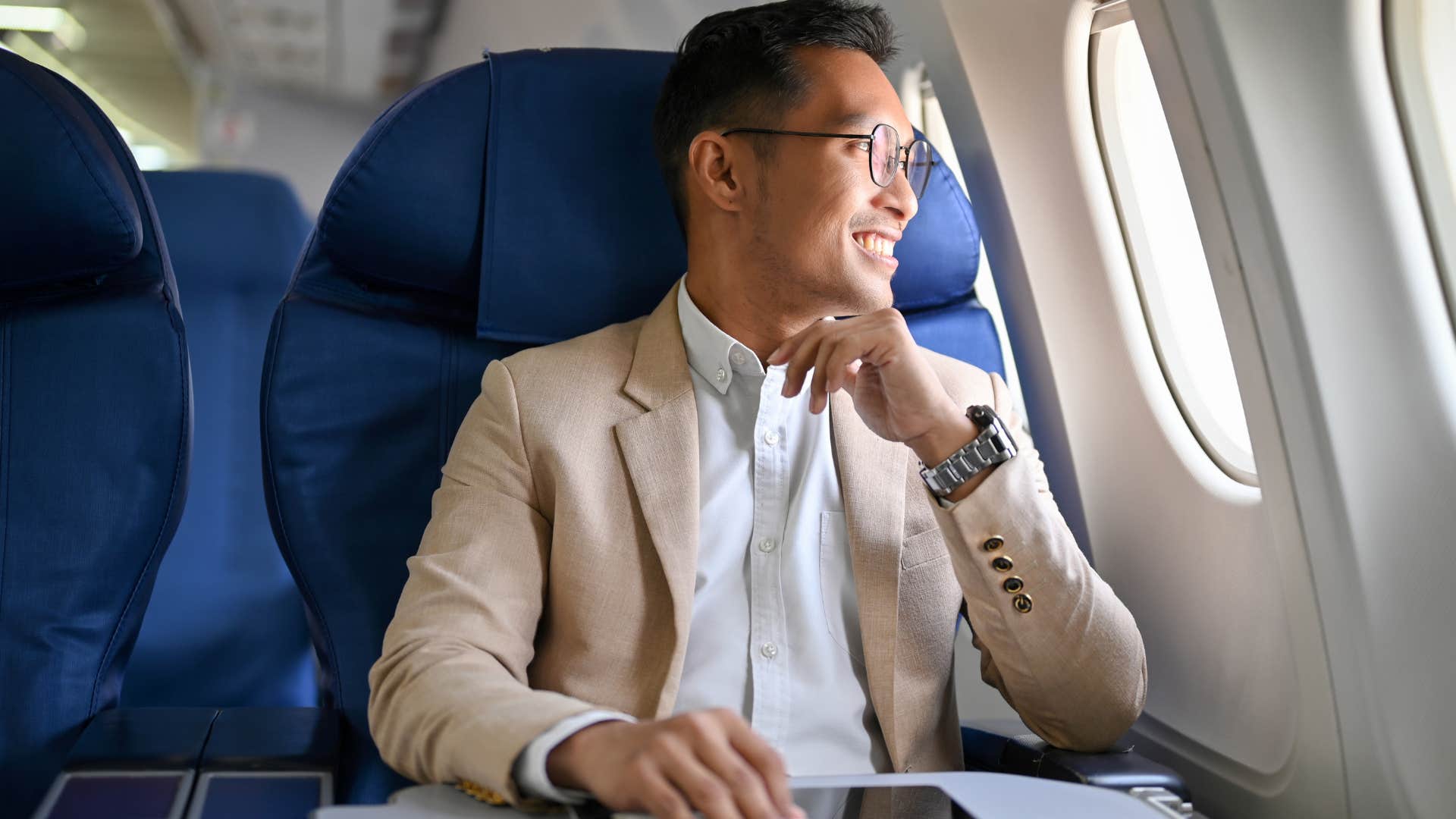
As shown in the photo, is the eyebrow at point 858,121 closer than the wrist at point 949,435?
No

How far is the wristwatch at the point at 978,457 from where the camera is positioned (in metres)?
1.56

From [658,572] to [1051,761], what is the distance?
539mm

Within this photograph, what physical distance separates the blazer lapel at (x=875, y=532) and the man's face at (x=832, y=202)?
172 mm

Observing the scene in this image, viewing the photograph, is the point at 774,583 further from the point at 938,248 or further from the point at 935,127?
the point at 935,127

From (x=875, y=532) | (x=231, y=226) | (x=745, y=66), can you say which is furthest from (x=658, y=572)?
(x=231, y=226)

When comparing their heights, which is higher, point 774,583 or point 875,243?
point 875,243

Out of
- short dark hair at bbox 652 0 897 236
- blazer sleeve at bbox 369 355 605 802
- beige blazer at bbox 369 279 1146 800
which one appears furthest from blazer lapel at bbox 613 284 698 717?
short dark hair at bbox 652 0 897 236

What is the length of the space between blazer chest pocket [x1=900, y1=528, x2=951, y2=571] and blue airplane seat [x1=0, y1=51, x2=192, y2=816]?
3.28ft

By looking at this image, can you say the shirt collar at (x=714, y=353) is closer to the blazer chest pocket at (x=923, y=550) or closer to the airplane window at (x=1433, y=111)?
the blazer chest pocket at (x=923, y=550)

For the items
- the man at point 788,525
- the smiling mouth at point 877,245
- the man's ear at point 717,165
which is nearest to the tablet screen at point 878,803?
the man at point 788,525

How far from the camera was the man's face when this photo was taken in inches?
69.7

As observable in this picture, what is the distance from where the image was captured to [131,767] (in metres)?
1.43

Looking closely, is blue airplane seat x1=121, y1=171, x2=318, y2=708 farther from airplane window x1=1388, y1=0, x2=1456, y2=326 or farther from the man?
airplane window x1=1388, y1=0, x2=1456, y2=326

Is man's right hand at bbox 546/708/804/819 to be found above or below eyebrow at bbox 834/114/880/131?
below
